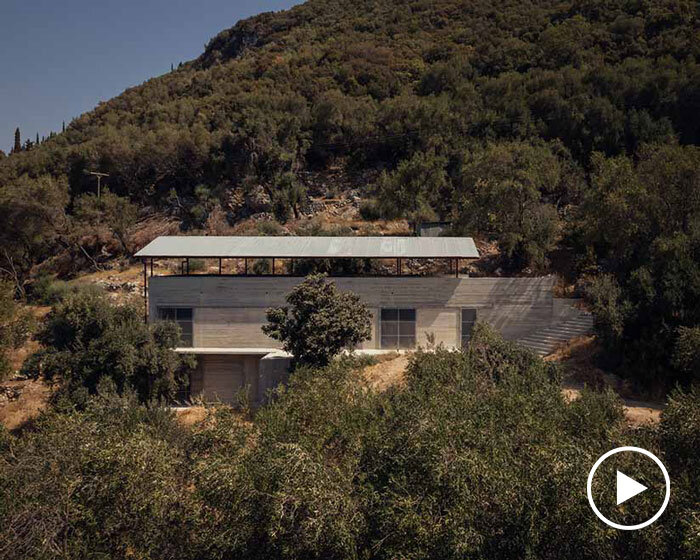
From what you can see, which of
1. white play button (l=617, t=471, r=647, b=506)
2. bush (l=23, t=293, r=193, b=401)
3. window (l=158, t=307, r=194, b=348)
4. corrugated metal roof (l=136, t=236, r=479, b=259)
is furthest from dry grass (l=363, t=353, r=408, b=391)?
white play button (l=617, t=471, r=647, b=506)

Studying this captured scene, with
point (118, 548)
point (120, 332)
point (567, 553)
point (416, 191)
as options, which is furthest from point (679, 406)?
point (416, 191)

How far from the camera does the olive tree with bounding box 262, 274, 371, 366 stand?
22.5 meters

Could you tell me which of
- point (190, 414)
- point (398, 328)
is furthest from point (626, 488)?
point (190, 414)

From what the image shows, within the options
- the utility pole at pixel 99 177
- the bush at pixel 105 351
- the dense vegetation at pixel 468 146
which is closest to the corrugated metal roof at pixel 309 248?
the bush at pixel 105 351

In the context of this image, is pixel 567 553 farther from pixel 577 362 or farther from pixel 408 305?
pixel 408 305

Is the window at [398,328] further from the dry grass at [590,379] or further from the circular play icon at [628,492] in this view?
the circular play icon at [628,492]

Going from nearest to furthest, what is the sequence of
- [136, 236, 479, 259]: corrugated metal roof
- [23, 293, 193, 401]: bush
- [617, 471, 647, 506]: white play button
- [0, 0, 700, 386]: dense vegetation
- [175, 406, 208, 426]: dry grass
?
[617, 471, 647, 506]: white play button, [23, 293, 193, 401]: bush, [175, 406, 208, 426]: dry grass, [0, 0, 700, 386]: dense vegetation, [136, 236, 479, 259]: corrugated metal roof

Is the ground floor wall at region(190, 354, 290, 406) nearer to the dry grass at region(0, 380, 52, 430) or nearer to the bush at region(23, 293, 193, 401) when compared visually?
the bush at region(23, 293, 193, 401)

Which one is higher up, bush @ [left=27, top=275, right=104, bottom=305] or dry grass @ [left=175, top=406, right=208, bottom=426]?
bush @ [left=27, top=275, right=104, bottom=305]

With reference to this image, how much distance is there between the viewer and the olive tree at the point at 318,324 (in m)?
22.5

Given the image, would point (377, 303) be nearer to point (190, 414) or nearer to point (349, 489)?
point (190, 414)

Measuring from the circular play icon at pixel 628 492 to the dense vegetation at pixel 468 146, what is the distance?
1056cm

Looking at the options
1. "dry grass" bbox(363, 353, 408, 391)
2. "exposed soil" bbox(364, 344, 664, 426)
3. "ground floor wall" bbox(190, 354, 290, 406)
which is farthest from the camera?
"ground floor wall" bbox(190, 354, 290, 406)

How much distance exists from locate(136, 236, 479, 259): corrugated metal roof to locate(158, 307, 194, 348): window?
2786mm
